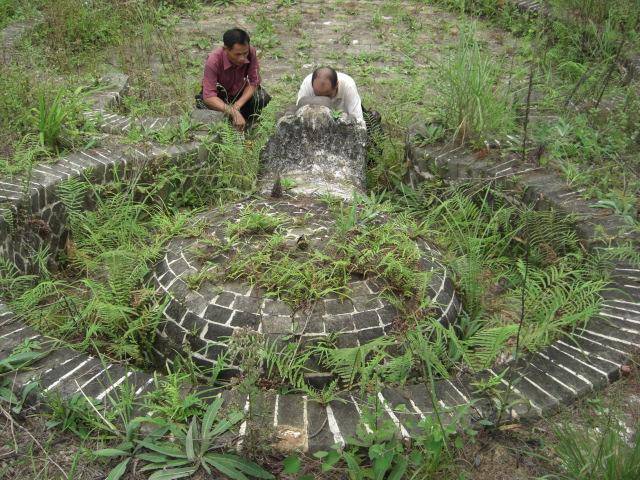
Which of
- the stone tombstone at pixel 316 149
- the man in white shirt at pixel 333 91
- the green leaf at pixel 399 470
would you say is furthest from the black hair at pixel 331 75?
the green leaf at pixel 399 470

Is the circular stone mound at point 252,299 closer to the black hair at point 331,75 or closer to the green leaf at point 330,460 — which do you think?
the green leaf at point 330,460

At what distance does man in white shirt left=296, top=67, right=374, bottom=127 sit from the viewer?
4.98 m

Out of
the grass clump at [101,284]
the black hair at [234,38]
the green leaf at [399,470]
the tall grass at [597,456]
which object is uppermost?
the black hair at [234,38]

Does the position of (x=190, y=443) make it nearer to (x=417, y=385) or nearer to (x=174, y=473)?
(x=174, y=473)

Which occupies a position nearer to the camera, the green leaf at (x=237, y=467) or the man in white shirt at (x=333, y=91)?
the green leaf at (x=237, y=467)

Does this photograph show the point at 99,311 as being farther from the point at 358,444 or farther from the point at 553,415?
the point at 553,415

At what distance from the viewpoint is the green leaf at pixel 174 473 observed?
2.10m

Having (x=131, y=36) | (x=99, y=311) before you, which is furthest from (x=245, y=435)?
(x=131, y=36)

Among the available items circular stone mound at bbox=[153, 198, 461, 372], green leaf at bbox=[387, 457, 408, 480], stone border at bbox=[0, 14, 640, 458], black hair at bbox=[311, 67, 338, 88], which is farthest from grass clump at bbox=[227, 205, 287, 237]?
black hair at bbox=[311, 67, 338, 88]

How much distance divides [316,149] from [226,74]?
1.67m

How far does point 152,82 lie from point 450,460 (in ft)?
16.1

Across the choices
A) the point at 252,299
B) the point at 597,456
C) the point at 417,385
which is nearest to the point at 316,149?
the point at 252,299

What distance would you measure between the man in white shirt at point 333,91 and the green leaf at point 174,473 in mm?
3310

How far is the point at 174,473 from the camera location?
2.12 meters
